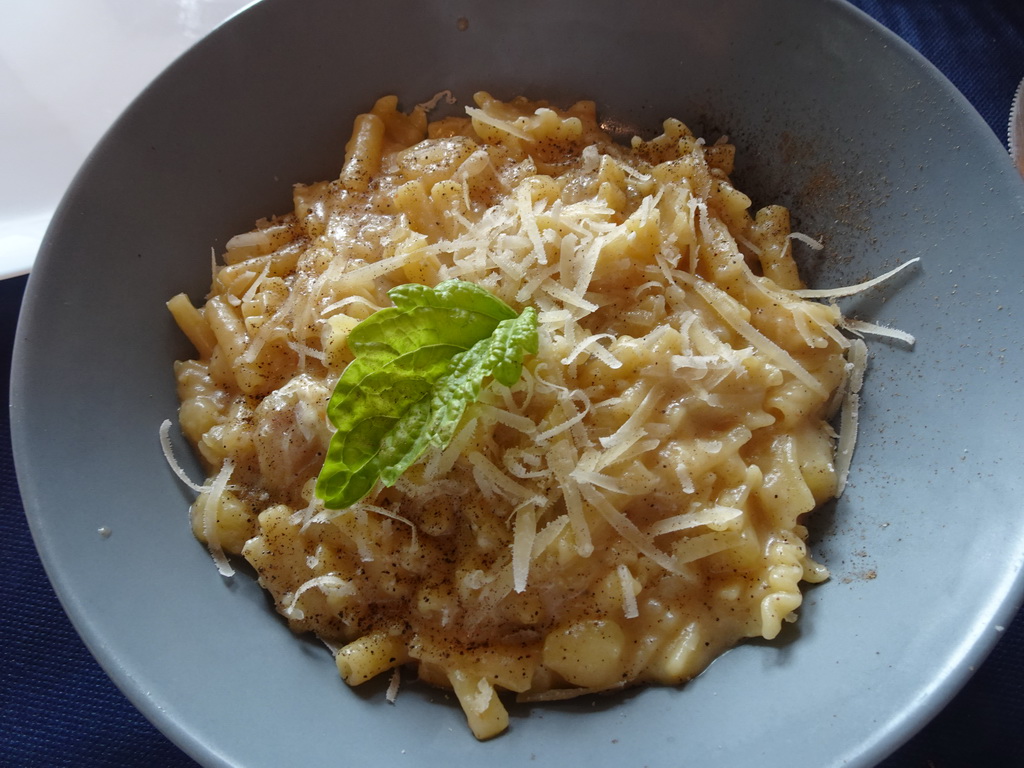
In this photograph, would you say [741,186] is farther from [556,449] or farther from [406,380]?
[406,380]

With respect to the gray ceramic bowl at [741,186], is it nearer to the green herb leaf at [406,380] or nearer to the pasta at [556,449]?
the pasta at [556,449]

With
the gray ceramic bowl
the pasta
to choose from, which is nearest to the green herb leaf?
the pasta

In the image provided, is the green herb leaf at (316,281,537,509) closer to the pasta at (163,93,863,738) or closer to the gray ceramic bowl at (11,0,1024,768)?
the pasta at (163,93,863,738)

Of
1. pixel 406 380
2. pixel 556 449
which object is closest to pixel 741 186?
pixel 556 449

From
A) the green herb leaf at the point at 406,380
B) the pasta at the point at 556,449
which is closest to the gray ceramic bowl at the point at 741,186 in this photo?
the pasta at the point at 556,449

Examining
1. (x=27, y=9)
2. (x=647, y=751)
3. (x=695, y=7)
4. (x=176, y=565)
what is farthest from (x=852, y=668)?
(x=27, y=9)

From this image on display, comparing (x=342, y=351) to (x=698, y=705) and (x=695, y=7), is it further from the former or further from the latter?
(x=695, y=7)

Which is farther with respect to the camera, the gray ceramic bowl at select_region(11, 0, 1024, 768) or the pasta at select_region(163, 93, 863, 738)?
the pasta at select_region(163, 93, 863, 738)

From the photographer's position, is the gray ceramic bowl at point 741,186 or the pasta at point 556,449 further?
the pasta at point 556,449
